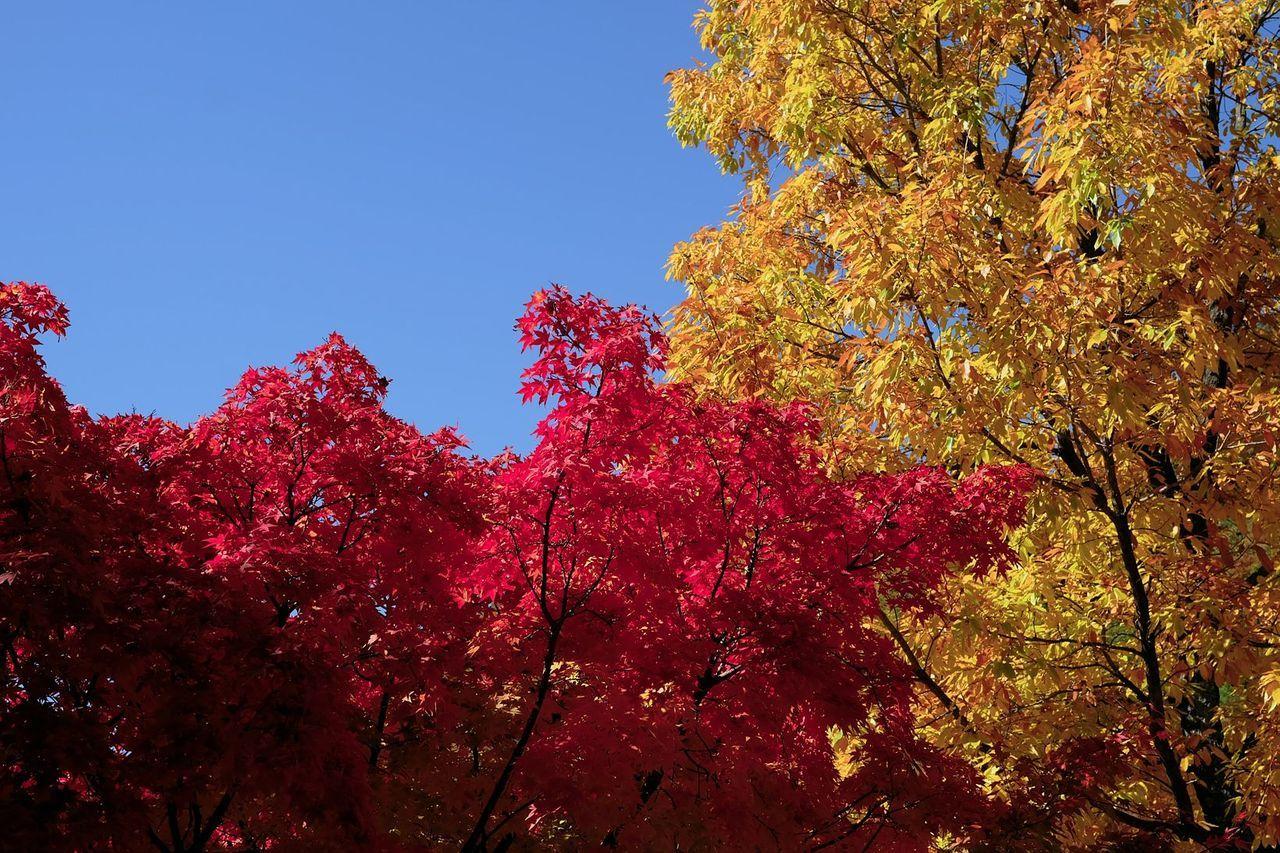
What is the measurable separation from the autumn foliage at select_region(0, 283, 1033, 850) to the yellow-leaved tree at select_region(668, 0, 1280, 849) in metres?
1.06

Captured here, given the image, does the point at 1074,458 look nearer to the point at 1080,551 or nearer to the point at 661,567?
the point at 1080,551

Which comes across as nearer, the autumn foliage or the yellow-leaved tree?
the autumn foliage

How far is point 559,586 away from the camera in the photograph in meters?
7.99

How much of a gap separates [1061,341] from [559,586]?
13.8ft

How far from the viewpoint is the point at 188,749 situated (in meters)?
5.82

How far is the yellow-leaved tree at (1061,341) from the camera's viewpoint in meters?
8.69

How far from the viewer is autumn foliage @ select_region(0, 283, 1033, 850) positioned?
684cm

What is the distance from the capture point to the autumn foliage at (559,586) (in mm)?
6836

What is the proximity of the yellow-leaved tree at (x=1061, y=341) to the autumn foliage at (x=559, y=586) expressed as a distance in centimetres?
106

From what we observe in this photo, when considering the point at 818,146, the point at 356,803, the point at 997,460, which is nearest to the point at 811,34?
the point at 818,146

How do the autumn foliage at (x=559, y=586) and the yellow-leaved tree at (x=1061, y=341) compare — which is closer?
the autumn foliage at (x=559, y=586)

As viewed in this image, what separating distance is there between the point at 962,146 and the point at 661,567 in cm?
619

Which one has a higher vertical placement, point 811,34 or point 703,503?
point 811,34

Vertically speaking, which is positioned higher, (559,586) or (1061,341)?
(1061,341)
